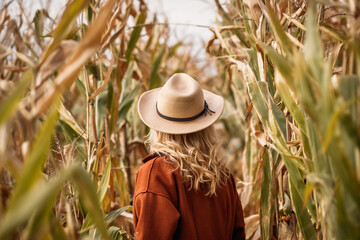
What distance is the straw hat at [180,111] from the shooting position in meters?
1.09

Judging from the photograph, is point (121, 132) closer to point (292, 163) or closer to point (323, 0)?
point (292, 163)

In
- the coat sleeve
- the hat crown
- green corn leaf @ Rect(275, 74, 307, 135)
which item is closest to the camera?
green corn leaf @ Rect(275, 74, 307, 135)

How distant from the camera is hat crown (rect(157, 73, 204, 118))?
1.11 metres

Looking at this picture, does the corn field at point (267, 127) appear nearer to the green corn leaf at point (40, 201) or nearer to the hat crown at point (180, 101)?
the green corn leaf at point (40, 201)

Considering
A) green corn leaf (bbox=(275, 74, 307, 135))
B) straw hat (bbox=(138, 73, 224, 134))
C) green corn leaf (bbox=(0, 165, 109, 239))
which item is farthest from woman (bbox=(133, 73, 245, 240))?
green corn leaf (bbox=(0, 165, 109, 239))

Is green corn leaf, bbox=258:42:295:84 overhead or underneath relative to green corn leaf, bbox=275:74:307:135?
overhead

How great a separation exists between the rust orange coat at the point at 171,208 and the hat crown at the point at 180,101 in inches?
6.1

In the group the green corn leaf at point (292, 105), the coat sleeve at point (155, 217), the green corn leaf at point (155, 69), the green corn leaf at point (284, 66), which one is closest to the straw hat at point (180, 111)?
the coat sleeve at point (155, 217)

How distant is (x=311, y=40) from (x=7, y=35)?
105 centimetres

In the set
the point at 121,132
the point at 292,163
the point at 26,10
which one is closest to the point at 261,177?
the point at 292,163

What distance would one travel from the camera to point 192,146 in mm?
1115

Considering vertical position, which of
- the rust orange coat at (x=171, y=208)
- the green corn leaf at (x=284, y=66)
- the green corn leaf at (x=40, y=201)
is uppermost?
the green corn leaf at (x=284, y=66)

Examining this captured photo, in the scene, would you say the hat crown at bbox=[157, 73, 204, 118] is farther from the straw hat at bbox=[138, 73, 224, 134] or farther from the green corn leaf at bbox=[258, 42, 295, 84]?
the green corn leaf at bbox=[258, 42, 295, 84]

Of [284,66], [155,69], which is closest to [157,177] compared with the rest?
[284,66]
